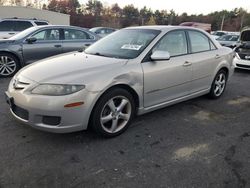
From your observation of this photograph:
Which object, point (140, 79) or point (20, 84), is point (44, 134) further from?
point (140, 79)

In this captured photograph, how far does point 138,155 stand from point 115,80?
A: 983mm

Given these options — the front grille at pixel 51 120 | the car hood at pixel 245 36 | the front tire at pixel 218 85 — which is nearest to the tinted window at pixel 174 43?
the front tire at pixel 218 85

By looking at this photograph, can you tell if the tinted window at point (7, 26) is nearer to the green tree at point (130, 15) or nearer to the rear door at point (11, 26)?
the rear door at point (11, 26)

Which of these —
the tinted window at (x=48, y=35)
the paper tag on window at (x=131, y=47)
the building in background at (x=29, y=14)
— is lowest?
the paper tag on window at (x=131, y=47)

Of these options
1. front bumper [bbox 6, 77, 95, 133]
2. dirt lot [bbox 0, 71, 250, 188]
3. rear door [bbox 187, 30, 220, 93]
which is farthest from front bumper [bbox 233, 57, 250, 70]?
front bumper [bbox 6, 77, 95, 133]

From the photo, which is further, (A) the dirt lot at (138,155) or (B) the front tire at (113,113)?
(B) the front tire at (113,113)

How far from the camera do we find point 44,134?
344 cm

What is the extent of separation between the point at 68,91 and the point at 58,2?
199ft

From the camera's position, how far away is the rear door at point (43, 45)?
684 centimetres

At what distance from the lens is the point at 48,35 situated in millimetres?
7285

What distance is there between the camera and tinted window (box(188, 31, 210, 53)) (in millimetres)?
4414

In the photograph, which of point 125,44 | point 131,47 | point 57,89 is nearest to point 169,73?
point 131,47

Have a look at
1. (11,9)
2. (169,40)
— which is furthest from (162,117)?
(11,9)

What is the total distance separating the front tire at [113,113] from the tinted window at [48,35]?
4727 millimetres
